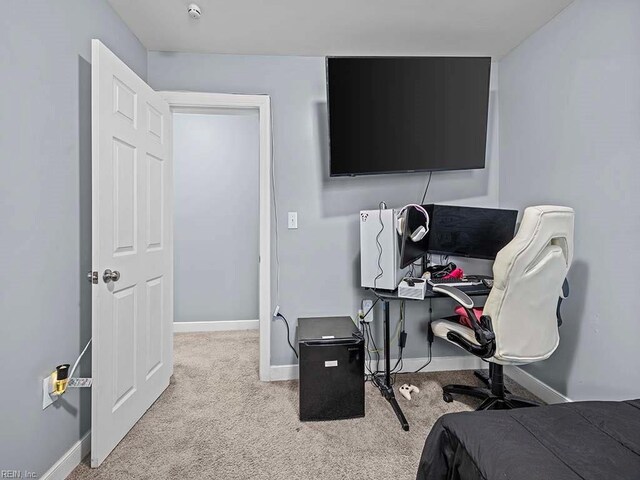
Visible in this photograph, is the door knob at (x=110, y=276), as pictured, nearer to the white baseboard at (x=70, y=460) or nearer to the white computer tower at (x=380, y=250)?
the white baseboard at (x=70, y=460)

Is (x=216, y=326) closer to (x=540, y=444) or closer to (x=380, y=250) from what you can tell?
(x=380, y=250)

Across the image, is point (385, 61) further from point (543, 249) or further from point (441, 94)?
point (543, 249)

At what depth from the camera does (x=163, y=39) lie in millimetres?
2361

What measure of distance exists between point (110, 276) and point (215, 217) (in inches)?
87.1

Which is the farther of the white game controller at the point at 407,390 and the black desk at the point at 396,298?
the white game controller at the point at 407,390

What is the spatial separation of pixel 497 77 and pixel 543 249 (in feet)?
5.83

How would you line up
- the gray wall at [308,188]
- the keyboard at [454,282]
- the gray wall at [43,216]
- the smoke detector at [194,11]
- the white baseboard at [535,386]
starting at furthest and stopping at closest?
1. the gray wall at [308,188]
2. the keyboard at [454,282]
3. the white baseboard at [535,386]
4. the smoke detector at [194,11]
5. the gray wall at [43,216]

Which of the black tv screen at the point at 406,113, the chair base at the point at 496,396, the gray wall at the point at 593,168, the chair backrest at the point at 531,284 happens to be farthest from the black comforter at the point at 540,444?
the black tv screen at the point at 406,113

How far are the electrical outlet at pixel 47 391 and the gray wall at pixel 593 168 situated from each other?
9.16ft

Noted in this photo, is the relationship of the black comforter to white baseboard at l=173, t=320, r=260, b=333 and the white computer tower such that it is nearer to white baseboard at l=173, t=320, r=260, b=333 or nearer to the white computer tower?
the white computer tower

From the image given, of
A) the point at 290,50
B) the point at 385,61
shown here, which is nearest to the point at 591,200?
the point at 385,61

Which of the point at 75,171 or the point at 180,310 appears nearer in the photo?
the point at 75,171

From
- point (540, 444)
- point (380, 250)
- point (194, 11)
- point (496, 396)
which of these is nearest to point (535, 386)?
point (496, 396)

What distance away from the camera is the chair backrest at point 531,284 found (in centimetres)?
166
